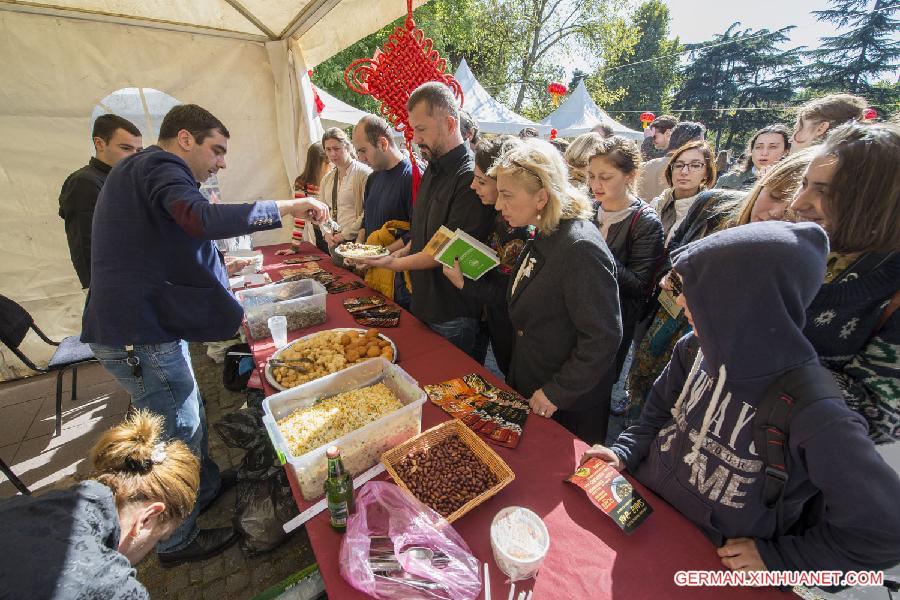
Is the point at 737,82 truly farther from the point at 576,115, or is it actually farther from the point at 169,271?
the point at 169,271

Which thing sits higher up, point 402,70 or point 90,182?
point 402,70

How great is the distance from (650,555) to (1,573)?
1561mm

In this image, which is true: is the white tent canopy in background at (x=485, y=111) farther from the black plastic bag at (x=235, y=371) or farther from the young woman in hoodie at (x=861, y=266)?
the young woman in hoodie at (x=861, y=266)

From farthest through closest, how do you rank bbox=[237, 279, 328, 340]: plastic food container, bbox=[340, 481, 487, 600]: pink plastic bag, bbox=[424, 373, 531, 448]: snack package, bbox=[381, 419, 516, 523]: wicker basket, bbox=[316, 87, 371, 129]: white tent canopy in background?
bbox=[316, 87, 371, 129]: white tent canopy in background
bbox=[237, 279, 328, 340]: plastic food container
bbox=[424, 373, 531, 448]: snack package
bbox=[381, 419, 516, 523]: wicker basket
bbox=[340, 481, 487, 600]: pink plastic bag

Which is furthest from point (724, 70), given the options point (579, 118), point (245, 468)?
point (245, 468)

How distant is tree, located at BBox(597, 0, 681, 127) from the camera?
35.8m

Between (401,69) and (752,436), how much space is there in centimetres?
340

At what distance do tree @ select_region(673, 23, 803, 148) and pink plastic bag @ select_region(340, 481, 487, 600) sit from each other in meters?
34.3

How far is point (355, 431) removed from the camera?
4.23 feet

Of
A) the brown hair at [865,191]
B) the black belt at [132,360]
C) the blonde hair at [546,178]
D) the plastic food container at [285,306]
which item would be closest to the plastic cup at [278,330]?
the plastic food container at [285,306]

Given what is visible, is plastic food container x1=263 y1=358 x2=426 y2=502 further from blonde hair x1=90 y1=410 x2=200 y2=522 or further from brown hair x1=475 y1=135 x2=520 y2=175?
brown hair x1=475 y1=135 x2=520 y2=175

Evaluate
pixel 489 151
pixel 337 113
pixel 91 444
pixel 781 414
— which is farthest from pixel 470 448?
pixel 337 113

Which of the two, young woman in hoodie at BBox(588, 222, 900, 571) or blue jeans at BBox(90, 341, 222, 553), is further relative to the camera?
blue jeans at BBox(90, 341, 222, 553)

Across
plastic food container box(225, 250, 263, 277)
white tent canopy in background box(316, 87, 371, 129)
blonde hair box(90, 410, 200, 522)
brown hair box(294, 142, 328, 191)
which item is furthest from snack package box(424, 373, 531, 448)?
white tent canopy in background box(316, 87, 371, 129)
